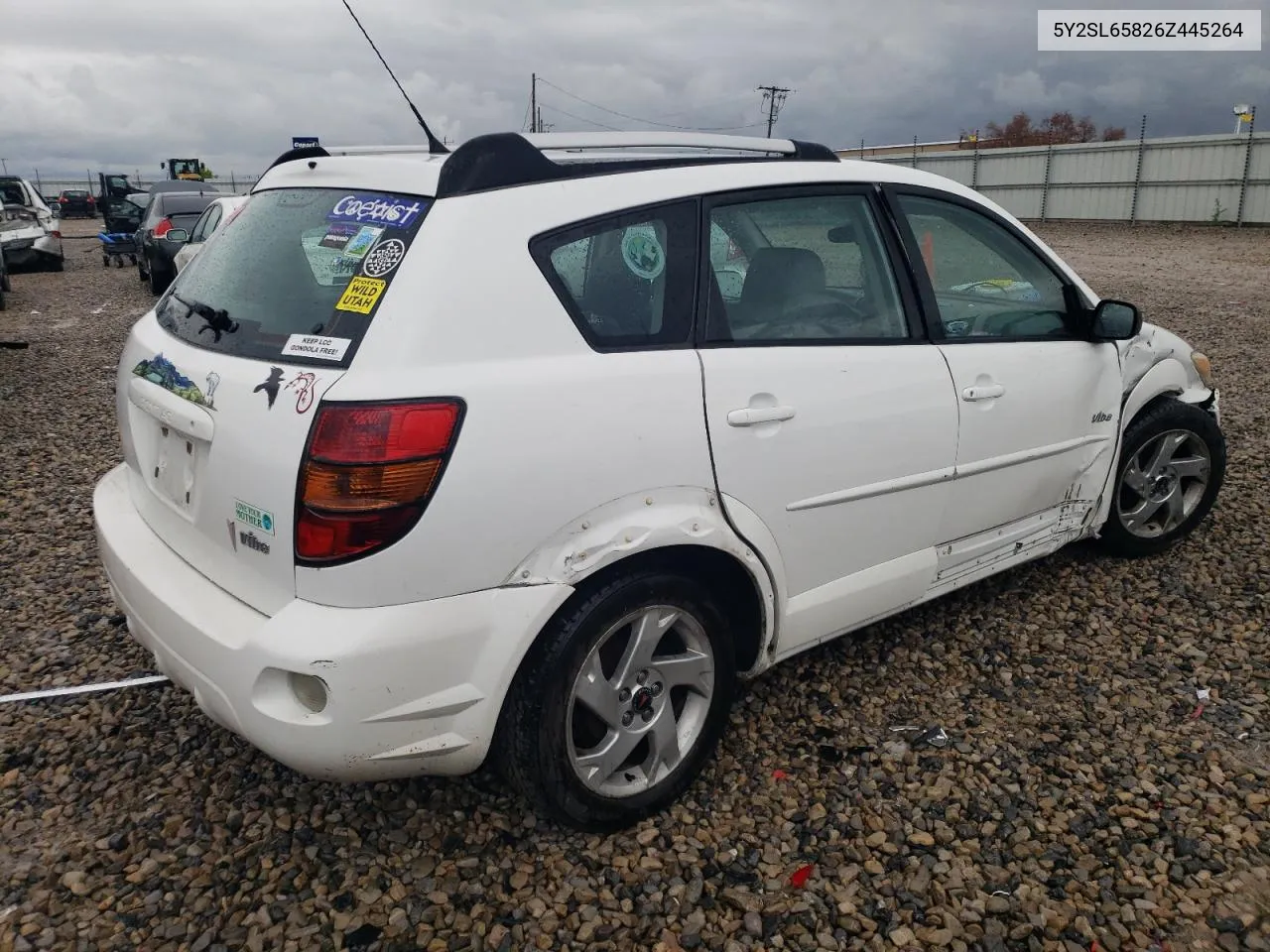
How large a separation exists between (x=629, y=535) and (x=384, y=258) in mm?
859

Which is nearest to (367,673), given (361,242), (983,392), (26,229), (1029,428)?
(361,242)

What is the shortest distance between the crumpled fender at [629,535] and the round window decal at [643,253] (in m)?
0.57

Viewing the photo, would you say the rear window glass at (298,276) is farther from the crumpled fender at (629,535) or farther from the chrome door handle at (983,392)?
the chrome door handle at (983,392)

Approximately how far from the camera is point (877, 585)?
2.95 metres

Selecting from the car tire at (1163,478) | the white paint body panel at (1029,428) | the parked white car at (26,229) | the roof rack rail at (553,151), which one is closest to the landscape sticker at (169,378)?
the roof rack rail at (553,151)

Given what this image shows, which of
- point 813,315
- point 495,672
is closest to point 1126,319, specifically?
point 813,315

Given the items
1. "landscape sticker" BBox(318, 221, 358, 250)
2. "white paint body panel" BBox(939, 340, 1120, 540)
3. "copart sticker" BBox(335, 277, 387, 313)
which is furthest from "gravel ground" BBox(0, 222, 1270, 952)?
"landscape sticker" BBox(318, 221, 358, 250)

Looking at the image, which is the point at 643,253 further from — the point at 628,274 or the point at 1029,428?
the point at 1029,428

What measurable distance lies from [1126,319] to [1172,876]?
78.0 inches

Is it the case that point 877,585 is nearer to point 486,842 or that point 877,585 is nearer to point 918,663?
point 918,663

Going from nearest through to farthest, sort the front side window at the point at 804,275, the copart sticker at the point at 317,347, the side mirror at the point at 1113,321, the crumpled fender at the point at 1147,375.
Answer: the copart sticker at the point at 317,347 → the front side window at the point at 804,275 → the side mirror at the point at 1113,321 → the crumpled fender at the point at 1147,375

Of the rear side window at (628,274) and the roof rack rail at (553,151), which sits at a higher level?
the roof rack rail at (553,151)

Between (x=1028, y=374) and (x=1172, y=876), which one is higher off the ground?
(x=1028, y=374)

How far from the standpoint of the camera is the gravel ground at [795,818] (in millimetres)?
2262
